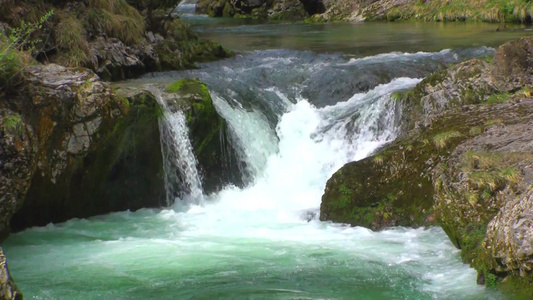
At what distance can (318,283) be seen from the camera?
6.76 meters

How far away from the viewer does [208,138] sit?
11336 mm

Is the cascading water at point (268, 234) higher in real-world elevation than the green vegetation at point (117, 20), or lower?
lower

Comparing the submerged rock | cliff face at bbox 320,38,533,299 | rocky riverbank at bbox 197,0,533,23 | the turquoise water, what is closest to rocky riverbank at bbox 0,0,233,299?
the turquoise water

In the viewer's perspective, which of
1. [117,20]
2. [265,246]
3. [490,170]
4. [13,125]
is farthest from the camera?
[117,20]

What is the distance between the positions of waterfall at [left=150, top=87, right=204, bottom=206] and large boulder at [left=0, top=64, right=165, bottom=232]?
0.12 metres

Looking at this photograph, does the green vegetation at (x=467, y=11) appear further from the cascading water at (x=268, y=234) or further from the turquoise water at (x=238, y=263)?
the turquoise water at (x=238, y=263)

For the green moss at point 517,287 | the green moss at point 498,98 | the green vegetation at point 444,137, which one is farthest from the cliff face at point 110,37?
the green moss at point 517,287

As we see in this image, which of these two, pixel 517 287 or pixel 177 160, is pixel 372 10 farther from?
pixel 517 287

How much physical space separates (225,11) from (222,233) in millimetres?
30710

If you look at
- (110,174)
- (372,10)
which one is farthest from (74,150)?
(372,10)

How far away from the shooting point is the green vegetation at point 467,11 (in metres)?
24.3

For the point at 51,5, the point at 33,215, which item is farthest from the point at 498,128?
the point at 51,5

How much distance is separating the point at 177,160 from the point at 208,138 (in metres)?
0.67

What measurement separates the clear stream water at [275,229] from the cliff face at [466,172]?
0.78ft
